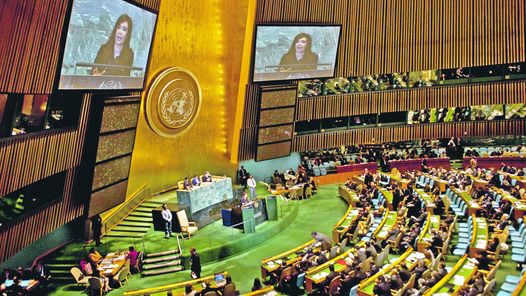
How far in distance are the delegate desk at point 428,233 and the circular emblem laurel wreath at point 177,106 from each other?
9194 millimetres

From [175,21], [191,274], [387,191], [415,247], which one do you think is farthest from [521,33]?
[191,274]

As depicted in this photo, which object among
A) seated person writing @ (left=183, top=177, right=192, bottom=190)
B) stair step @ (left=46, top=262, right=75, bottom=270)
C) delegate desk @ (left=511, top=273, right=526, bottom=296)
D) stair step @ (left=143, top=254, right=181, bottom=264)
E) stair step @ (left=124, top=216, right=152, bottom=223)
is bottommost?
stair step @ (left=46, top=262, right=75, bottom=270)

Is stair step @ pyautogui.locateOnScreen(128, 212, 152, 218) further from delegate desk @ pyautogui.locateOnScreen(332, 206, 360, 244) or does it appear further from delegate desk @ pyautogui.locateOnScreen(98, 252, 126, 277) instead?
delegate desk @ pyautogui.locateOnScreen(332, 206, 360, 244)

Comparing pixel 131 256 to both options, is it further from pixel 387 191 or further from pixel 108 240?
pixel 387 191

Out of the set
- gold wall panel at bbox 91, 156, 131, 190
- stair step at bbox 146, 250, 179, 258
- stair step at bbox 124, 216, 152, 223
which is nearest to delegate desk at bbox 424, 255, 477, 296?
stair step at bbox 146, 250, 179, 258

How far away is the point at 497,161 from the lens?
22719 millimetres

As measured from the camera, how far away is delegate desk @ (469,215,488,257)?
11.9 m

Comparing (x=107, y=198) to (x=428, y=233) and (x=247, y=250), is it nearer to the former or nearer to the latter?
(x=247, y=250)

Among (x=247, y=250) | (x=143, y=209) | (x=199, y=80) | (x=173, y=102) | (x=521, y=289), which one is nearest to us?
(x=521, y=289)

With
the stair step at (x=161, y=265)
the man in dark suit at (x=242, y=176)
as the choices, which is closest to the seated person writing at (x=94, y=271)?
the stair step at (x=161, y=265)

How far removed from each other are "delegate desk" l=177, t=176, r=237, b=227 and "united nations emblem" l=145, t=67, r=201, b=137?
8.19 feet

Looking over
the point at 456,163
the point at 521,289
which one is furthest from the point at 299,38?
the point at 521,289

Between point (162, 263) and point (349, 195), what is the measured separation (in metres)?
8.64

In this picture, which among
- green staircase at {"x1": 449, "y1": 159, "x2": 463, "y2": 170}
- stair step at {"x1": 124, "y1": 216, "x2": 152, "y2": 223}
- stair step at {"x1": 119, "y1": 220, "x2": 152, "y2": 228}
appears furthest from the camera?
green staircase at {"x1": 449, "y1": 159, "x2": 463, "y2": 170}
